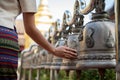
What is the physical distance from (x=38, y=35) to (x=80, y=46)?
0.59 meters

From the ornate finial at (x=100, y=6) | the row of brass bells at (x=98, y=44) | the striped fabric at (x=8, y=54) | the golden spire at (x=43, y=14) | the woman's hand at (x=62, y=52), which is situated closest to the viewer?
the striped fabric at (x=8, y=54)

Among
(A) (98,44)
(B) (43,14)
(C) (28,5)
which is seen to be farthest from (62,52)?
(B) (43,14)

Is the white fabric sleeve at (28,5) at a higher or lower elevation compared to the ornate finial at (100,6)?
lower

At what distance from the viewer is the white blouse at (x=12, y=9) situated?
992mm

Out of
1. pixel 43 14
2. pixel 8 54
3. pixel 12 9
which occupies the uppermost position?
pixel 43 14

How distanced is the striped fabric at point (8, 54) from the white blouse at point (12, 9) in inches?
0.9

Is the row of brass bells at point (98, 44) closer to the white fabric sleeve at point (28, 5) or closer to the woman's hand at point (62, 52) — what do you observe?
the woman's hand at point (62, 52)

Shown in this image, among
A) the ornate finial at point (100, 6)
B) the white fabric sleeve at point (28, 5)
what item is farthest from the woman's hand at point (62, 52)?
the ornate finial at point (100, 6)

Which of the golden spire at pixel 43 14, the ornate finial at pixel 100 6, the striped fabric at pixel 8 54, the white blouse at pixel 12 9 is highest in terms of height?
the golden spire at pixel 43 14

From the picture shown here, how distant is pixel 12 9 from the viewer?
3.33ft

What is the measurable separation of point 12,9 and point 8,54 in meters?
0.13

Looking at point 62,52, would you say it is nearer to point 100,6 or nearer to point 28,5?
point 28,5

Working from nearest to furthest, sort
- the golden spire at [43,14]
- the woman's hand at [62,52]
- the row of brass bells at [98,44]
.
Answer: the woman's hand at [62,52] < the row of brass bells at [98,44] < the golden spire at [43,14]

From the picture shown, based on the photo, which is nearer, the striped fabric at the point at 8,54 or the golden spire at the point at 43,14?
the striped fabric at the point at 8,54
